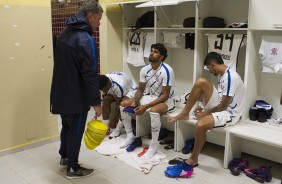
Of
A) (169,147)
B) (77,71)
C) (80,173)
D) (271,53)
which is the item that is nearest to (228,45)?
(271,53)

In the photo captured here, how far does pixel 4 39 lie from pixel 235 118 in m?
2.46

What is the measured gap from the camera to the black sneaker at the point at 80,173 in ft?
8.85

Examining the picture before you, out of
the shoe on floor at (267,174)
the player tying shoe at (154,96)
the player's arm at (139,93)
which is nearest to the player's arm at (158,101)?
the player tying shoe at (154,96)

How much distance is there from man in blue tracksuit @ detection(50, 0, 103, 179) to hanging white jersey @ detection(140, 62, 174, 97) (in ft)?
3.39

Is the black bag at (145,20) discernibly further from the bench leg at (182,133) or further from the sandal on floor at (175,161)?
the sandal on floor at (175,161)

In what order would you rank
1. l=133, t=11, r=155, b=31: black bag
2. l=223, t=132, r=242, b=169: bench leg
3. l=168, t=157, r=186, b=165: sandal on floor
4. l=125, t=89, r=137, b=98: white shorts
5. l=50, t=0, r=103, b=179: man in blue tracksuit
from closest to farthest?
l=50, t=0, r=103, b=179: man in blue tracksuit → l=223, t=132, r=242, b=169: bench leg → l=168, t=157, r=186, b=165: sandal on floor → l=125, t=89, r=137, b=98: white shorts → l=133, t=11, r=155, b=31: black bag

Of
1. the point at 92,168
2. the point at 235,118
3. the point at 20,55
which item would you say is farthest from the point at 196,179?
the point at 20,55

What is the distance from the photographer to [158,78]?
333cm

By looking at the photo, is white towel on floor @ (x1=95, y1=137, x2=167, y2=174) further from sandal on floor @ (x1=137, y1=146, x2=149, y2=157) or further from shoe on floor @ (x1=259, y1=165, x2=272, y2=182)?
shoe on floor @ (x1=259, y1=165, x2=272, y2=182)

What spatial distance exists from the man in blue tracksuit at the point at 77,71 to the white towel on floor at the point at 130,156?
739 mm

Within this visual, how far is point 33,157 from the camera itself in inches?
124

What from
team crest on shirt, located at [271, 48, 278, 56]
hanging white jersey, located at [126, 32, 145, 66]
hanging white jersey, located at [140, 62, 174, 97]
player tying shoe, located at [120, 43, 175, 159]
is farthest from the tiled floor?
hanging white jersey, located at [126, 32, 145, 66]

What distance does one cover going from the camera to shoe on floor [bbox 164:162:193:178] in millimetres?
2721

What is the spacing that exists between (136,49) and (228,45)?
1373 millimetres
